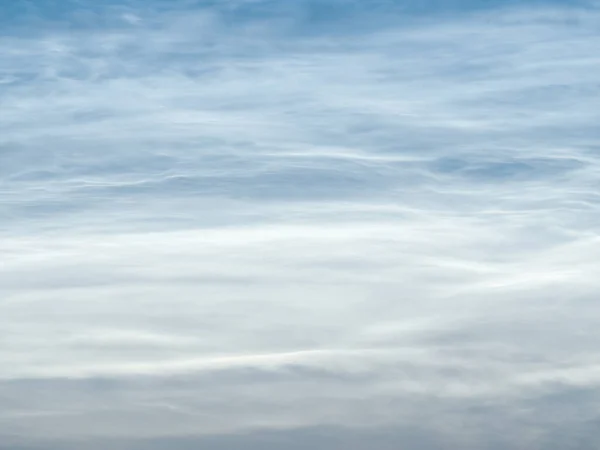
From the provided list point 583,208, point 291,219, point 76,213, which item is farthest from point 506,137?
point 76,213

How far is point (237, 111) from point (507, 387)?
124 inches

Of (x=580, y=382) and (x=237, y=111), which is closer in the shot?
(x=580, y=382)

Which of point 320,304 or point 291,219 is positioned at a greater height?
point 291,219

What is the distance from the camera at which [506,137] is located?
5.44 meters

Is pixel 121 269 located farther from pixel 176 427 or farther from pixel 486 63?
pixel 486 63

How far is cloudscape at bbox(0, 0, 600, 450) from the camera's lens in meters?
2.96

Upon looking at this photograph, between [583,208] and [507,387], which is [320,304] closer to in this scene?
[507,387]

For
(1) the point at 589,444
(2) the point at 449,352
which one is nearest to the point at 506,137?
(2) the point at 449,352

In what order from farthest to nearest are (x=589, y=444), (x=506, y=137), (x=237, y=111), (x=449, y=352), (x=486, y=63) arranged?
1. (x=486, y=63)
2. (x=237, y=111)
3. (x=506, y=137)
4. (x=449, y=352)
5. (x=589, y=444)

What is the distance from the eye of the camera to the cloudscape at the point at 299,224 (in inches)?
116

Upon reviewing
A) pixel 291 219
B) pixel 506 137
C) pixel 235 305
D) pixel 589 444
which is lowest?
pixel 589 444

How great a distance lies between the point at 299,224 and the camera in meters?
4.34

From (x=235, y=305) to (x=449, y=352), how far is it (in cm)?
69

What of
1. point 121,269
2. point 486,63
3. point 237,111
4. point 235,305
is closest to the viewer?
point 235,305
